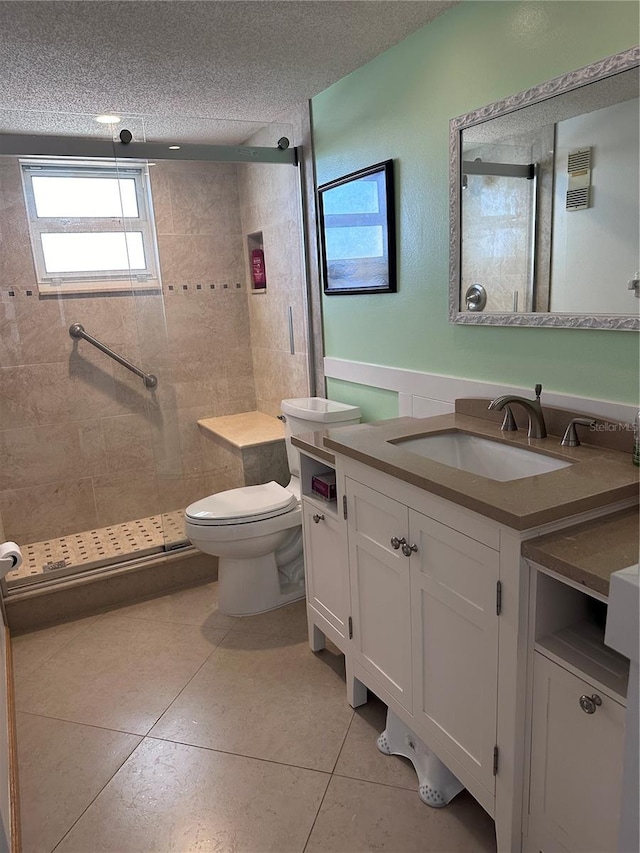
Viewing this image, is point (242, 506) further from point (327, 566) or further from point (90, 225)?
point (90, 225)

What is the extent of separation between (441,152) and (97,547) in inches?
96.8

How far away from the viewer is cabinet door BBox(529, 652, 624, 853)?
3.63 ft

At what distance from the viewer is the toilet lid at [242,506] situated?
245 cm

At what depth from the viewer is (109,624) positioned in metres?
2.65

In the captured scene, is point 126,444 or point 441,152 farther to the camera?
point 126,444

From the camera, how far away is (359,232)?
2.52 metres

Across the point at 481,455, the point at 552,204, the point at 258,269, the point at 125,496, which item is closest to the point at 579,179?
the point at 552,204

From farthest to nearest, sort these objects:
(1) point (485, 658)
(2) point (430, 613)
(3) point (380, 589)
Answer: (3) point (380, 589)
(2) point (430, 613)
(1) point (485, 658)

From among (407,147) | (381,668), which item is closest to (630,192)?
(407,147)

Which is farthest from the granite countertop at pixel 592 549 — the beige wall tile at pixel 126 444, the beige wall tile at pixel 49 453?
the beige wall tile at pixel 49 453

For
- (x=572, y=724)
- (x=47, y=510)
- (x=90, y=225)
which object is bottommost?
(x=47, y=510)

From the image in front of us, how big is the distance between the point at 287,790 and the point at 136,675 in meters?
0.83

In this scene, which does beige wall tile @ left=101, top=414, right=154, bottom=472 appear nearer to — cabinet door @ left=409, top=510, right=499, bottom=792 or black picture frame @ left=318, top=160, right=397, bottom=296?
black picture frame @ left=318, top=160, right=397, bottom=296

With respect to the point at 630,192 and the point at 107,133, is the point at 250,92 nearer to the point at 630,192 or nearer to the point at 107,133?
the point at 107,133
